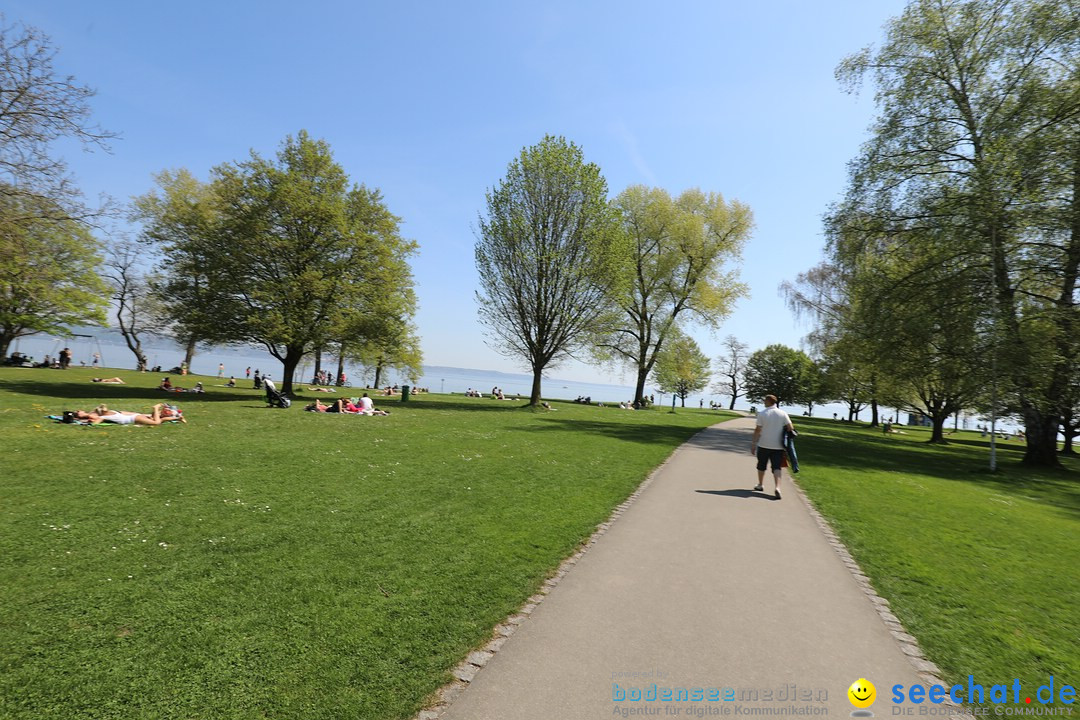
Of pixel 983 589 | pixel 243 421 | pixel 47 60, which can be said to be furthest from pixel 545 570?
pixel 47 60

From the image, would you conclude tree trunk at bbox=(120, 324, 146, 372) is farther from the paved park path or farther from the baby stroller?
the paved park path

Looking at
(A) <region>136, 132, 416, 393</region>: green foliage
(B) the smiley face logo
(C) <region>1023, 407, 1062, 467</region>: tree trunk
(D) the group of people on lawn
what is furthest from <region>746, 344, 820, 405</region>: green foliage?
(B) the smiley face logo

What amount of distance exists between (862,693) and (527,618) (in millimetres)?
2644

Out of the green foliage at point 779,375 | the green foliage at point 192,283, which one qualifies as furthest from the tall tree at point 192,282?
the green foliage at point 779,375

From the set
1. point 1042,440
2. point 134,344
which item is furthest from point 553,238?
point 134,344

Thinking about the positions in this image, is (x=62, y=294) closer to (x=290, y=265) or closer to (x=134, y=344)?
(x=290, y=265)

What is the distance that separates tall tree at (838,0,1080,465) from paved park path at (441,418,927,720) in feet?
61.3

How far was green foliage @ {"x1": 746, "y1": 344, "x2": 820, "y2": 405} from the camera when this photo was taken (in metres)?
83.3

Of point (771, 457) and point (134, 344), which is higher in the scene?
point (134, 344)

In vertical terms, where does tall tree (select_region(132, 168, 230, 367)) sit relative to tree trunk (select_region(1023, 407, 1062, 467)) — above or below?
above

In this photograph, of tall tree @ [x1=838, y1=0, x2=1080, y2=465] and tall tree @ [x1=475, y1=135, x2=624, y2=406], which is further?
tall tree @ [x1=475, y1=135, x2=624, y2=406]

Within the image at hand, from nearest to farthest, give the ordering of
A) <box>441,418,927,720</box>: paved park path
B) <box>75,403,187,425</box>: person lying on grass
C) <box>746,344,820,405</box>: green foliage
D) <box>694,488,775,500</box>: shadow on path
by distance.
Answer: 1. <box>441,418,927,720</box>: paved park path
2. <box>694,488,775,500</box>: shadow on path
3. <box>75,403,187,425</box>: person lying on grass
4. <box>746,344,820,405</box>: green foliage

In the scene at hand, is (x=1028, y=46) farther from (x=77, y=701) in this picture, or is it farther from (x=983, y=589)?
(x=77, y=701)

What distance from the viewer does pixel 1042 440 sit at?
21.7 meters
